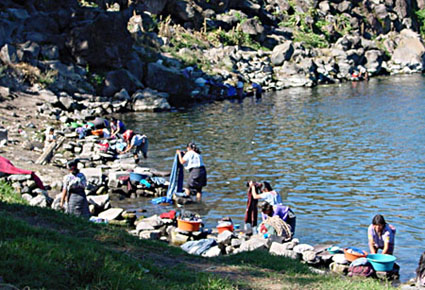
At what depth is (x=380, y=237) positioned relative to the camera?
10648 mm

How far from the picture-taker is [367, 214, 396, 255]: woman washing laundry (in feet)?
34.5

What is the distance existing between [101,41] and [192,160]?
23695mm

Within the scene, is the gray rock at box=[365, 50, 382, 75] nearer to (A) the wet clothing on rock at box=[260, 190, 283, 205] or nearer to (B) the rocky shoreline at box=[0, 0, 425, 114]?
(B) the rocky shoreline at box=[0, 0, 425, 114]

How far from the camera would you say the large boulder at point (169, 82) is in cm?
3872

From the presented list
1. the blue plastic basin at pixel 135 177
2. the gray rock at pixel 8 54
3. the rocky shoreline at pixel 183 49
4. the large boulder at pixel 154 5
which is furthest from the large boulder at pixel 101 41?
the blue plastic basin at pixel 135 177

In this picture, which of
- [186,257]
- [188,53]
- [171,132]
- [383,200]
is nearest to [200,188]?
[383,200]

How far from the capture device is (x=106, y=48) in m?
37.2

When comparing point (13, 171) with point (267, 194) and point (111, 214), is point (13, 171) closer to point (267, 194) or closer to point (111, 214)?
point (111, 214)

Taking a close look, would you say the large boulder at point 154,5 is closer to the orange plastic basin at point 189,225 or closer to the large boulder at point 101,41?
the large boulder at point 101,41

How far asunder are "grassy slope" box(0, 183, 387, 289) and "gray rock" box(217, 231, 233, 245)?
1896mm

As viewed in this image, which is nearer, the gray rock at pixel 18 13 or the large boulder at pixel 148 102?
the gray rock at pixel 18 13

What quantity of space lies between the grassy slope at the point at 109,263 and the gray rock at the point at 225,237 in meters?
1.90

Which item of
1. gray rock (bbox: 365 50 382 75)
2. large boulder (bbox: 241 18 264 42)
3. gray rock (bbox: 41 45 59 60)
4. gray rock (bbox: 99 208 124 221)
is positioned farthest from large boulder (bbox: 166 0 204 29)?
gray rock (bbox: 99 208 124 221)

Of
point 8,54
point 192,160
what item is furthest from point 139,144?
point 8,54
